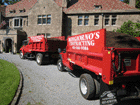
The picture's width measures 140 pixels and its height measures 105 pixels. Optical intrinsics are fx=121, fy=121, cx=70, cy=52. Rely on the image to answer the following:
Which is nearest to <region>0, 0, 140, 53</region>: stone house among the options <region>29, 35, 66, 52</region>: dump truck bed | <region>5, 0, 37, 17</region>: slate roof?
<region>5, 0, 37, 17</region>: slate roof

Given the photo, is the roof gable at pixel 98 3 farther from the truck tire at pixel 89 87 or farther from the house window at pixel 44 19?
the truck tire at pixel 89 87

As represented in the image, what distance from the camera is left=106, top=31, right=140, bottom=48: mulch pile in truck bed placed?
3.88 m

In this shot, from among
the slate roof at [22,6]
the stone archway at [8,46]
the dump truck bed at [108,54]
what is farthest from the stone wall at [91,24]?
the dump truck bed at [108,54]

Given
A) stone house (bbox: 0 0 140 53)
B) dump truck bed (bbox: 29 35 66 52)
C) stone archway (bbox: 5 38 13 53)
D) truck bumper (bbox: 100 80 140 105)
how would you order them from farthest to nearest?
A: 1. stone archway (bbox: 5 38 13 53)
2. stone house (bbox: 0 0 140 53)
3. dump truck bed (bbox: 29 35 66 52)
4. truck bumper (bbox: 100 80 140 105)

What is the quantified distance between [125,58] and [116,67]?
0.45m

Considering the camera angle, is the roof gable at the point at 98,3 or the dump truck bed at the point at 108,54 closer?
the dump truck bed at the point at 108,54

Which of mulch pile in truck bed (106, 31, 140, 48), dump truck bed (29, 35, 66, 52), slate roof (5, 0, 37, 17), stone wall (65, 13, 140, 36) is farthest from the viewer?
slate roof (5, 0, 37, 17)

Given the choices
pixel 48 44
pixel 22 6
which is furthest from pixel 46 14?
pixel 48 44

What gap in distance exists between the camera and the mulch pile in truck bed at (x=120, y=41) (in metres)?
3.88

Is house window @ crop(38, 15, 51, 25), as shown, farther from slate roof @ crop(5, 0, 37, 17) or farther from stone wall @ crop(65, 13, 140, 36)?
slate roof @ crop(5, 0, 37, 17)

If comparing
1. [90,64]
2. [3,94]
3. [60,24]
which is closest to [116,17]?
[60,24]

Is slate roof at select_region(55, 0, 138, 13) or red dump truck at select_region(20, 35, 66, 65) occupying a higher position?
slate roof at select_region(55, 0, 138, 13)

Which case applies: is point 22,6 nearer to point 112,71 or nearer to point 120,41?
point 120,41

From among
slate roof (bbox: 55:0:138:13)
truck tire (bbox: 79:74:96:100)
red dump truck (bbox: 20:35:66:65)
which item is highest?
slate roof (bbox: 55:0:138:13)
